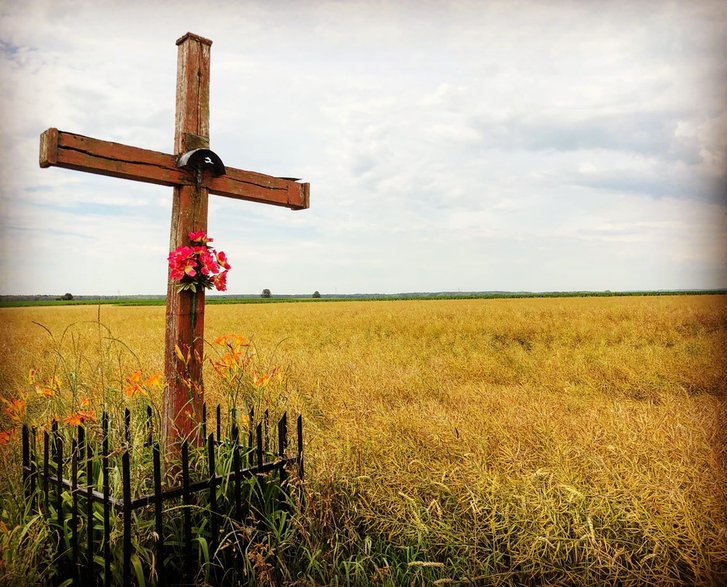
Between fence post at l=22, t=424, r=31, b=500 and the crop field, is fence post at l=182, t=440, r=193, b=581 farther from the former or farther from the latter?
fence post at l=22, t=424, r=31, b=500

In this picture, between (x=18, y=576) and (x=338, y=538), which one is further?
(x=338, y=538)

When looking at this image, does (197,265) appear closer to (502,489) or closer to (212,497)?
(212,497)

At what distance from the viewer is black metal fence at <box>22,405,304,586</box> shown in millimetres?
2330

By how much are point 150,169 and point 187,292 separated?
2.56 feet

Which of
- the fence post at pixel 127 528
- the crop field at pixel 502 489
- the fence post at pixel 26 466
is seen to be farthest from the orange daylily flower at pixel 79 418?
the fence post at pixel 127 528

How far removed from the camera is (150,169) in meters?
3.30

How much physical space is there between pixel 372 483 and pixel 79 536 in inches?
60.0

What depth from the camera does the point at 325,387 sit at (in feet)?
19.9

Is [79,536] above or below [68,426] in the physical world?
below

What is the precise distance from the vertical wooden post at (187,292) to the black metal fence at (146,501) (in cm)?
Answer: 23

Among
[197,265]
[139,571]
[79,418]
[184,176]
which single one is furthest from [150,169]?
[139,571]

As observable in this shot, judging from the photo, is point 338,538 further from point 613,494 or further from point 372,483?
point 613,494

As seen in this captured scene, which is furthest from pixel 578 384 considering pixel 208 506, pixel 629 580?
pixel 208 506

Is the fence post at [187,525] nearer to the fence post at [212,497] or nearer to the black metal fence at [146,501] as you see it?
the black metal fence at [146,501]
